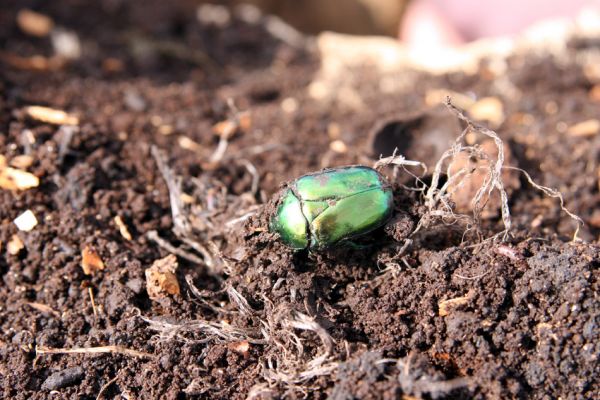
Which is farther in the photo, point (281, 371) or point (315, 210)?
point (315, 210)

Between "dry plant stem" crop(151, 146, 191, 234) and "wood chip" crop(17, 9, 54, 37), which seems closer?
"dry plant stem" crop(151, 146, 191, 234)

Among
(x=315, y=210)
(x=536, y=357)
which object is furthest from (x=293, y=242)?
(x=536, y=357)

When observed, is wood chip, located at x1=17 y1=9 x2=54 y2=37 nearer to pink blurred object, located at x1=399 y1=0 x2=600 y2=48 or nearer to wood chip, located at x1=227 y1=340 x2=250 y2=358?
wood chip, located at x1=227 y1=340 x2=250 y2=358

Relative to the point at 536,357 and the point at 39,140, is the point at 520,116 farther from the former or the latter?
the point at 39,140

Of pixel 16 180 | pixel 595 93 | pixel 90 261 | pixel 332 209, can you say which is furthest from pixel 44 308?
pixel 595 93

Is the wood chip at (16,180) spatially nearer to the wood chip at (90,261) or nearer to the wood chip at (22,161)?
the wood chip at (22,161)

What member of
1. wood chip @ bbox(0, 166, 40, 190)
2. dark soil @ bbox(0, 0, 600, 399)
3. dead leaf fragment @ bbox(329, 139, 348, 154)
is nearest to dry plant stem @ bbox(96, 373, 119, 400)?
dark soil @ bbox(0, 0, 600, 399)
